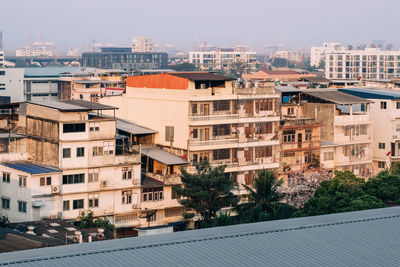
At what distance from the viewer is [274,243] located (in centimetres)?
1753

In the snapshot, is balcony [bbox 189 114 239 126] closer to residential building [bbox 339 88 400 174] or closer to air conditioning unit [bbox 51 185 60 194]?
air conditioning unit [bbox 51 185 60 194]

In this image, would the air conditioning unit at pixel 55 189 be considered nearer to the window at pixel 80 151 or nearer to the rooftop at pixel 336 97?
the window at pixel 80 151

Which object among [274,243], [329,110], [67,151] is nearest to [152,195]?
[67,151]

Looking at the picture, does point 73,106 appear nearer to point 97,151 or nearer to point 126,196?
point 97,151

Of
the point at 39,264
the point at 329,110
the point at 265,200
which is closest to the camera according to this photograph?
the point at 39,264

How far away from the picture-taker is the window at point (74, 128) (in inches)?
1096

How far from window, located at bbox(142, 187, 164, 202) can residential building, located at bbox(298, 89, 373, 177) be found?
8.98 metres

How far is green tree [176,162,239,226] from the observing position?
2765 cm

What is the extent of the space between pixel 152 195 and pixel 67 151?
368 cm

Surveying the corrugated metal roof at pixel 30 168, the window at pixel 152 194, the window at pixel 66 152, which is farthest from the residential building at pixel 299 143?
the corrugated metal roof at pixel 30 168

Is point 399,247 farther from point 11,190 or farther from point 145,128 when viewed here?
point 145,128

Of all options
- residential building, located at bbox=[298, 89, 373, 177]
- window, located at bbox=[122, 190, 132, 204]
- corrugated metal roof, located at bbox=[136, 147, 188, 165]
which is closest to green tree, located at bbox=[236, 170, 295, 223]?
corrugated metal roof, located at bbox=[136, 147, 188, 165]

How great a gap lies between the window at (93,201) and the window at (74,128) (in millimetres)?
2212

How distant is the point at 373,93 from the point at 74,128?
1633cm
